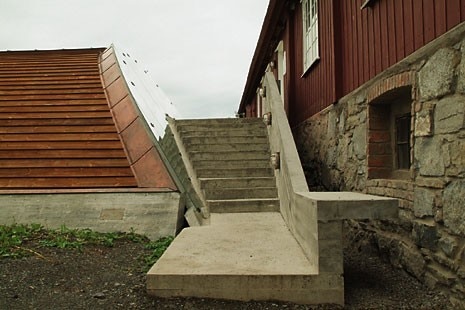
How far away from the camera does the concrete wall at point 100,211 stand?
4531mm

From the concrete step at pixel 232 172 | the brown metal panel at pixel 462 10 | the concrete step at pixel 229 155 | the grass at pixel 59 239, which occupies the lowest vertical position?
the grass at pixel 59 239

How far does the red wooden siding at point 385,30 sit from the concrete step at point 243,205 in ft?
Answer: 5.44

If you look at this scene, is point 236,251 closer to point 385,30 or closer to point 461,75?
point 461,75

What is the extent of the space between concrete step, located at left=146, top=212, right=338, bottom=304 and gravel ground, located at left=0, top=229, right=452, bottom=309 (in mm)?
61

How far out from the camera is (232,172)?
19.7ft

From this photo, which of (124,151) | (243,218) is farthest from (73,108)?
(243,218)

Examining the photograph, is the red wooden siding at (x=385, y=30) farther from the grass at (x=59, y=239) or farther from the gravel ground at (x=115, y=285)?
the grass at (x=59, y=239)

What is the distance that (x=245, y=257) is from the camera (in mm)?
3172

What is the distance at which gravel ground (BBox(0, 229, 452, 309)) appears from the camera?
2.67m

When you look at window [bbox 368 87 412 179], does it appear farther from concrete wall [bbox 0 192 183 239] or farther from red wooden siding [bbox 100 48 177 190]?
red wooden siding [bbox 100 48 177 190]

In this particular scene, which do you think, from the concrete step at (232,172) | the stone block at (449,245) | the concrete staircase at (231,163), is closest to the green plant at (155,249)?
the concrete staircase at (231,163)

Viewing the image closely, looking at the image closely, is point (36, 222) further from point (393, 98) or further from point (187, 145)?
point (393, 98)

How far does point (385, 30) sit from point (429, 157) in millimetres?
1535

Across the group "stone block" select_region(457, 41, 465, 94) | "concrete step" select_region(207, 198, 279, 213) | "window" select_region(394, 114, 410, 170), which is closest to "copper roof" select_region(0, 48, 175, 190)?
"concrete step" select_region(207, 198, 279, 213)
